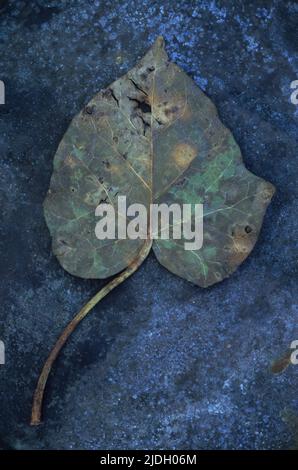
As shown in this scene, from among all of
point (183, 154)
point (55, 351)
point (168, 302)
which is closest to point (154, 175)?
point (183, 154)

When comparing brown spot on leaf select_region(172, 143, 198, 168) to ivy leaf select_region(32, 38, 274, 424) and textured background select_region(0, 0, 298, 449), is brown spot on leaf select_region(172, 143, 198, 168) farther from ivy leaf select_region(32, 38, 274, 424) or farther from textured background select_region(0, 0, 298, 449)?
textured background select_region(0, 0, 298, 449)

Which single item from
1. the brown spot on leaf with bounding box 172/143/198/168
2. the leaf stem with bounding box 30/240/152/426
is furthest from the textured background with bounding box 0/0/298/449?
the brown spot on leaf with bounding box 172/143/198/168

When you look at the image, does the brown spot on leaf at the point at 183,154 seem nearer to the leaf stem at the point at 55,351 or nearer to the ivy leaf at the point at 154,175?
the ivy leaf at the point at 154,175

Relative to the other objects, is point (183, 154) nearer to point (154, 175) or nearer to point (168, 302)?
point (154, 175)

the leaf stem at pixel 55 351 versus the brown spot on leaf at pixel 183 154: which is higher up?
the brown spot on leaf at pixel 183 154

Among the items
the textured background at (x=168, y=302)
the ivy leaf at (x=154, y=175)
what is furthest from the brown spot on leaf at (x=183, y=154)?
the textured background at (x=168, y=302)
